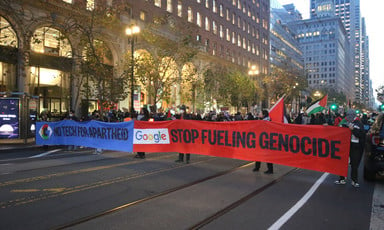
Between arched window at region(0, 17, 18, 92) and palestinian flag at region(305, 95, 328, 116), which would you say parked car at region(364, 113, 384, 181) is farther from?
arched window at region(0, 17, 18, 92)

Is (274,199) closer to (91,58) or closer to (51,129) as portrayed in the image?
(51,129)

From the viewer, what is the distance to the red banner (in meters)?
7.87

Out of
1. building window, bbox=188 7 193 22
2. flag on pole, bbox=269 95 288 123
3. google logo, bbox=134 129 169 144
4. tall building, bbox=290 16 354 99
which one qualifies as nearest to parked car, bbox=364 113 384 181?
flag on pole, bbox=269 95 288 123

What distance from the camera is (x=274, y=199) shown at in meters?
6.53

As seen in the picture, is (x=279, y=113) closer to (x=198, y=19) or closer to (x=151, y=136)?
(x=151, y=136)

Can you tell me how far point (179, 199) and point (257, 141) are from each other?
3.63 meters

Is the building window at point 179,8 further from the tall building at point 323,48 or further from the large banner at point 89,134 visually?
the tall building at point 323,48

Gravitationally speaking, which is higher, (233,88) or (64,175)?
(233,88)

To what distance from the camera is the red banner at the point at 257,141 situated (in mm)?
7871

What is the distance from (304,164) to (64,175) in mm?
6648

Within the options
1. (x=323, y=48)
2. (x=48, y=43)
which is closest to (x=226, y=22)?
(x=48, y=43)

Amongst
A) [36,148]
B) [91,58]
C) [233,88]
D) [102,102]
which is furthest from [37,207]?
[233,88]

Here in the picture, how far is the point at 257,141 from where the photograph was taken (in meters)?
9.18

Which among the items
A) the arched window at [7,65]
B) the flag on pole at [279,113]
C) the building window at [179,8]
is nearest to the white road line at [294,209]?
the flag on pole at [279,113]
